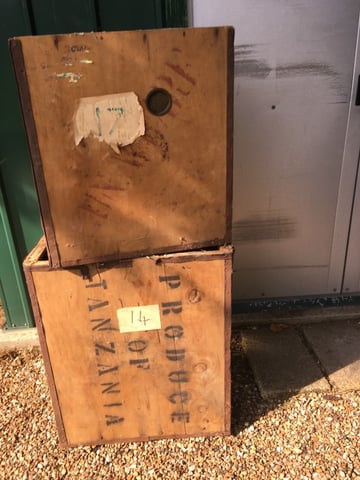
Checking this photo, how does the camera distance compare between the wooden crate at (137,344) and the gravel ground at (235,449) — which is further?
the gravel ground at (235,449)

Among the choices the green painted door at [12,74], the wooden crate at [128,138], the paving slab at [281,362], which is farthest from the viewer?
the paving slab at [281,362]

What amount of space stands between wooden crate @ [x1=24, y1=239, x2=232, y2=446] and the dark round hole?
0.55 m

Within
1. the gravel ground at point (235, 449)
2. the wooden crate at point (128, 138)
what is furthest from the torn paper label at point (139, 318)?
the gravel ground at point (235, 449)

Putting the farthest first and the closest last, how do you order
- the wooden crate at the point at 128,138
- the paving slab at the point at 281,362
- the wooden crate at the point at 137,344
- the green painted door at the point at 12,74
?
the paving slab at the point at 281,362
the green painted door at the point at 12,74
the wooden crate at the point at 137,344
the wooden crate at the point at 128,138

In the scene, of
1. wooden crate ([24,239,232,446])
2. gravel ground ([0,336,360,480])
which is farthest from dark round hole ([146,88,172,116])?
gravel ground ([0,336,360,480])

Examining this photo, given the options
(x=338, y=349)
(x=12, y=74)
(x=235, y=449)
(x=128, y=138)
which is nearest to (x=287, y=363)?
(x=338, y=349)

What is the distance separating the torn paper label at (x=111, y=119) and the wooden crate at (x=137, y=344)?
490 millimetres

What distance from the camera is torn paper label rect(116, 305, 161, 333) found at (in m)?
1.69

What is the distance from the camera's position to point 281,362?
2.39 meters

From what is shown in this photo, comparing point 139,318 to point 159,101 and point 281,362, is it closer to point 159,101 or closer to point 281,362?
point 159,101

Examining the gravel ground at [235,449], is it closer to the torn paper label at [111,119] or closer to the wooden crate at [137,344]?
the wooden crate at [137,344]

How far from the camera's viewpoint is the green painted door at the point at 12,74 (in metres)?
2.10

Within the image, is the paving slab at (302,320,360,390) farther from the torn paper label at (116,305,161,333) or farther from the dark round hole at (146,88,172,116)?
the dark round hole at (146,88,172,116)

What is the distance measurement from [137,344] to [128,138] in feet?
2.90
